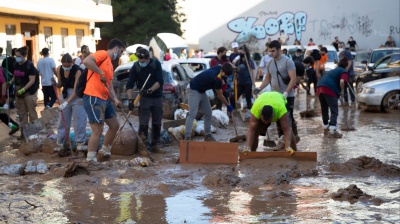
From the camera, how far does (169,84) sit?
16453 millimetres

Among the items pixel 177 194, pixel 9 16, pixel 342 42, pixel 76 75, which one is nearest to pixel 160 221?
pixel 177 194

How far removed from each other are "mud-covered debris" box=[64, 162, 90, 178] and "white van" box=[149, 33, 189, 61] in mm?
18808

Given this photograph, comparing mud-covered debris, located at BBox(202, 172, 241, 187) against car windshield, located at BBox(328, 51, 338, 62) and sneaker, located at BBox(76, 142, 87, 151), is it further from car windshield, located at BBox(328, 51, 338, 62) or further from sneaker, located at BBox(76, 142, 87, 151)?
car windshield, located at BBox(328, 51, 338, 62)

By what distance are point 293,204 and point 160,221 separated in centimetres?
155

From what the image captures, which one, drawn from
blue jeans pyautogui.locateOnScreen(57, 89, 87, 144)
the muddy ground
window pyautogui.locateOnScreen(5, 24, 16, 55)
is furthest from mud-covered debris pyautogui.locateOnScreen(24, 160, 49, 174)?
window pyautogui.locateOnScreen(5, 24, 16, 55)

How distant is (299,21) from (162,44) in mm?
16452

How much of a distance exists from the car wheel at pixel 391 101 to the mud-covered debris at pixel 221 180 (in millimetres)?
9861

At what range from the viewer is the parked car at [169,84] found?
A: 1636 cm

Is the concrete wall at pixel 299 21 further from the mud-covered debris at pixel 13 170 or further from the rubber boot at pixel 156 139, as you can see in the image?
the mud-covered debris at pixel 13 170

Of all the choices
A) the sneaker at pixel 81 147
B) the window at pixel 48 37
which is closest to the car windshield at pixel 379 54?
the window at pixel 48 37

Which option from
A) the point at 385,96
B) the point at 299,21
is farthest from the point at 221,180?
the point at 299,21

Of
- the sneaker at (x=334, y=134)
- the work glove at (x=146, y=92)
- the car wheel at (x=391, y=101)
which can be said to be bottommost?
the sneaker at (x=334, y=134)

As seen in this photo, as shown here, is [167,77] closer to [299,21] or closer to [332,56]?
[332,56]

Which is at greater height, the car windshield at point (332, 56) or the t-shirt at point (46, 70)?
the car windshield at point (332, 56)
